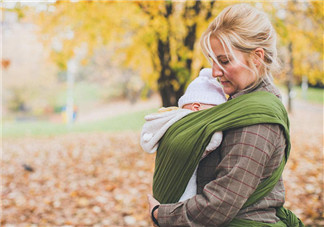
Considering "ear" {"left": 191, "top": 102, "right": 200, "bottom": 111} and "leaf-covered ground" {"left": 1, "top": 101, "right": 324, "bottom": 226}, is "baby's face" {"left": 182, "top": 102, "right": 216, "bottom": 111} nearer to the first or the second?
"ear" {"left": 191, "top": 102, "right": 200, "bottom": 111}

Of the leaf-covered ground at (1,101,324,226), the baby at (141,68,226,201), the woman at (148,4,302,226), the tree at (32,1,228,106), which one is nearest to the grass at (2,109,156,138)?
the leaf-covered ground at (1,101,324,226)

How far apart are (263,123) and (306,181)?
5728mm

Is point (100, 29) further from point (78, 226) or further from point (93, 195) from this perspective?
point (78, 226)

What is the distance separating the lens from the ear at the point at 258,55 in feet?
4.68

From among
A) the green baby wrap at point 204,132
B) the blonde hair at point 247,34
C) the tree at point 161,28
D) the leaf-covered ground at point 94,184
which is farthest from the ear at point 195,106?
the tree at point 161,28

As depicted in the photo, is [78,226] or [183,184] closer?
[183,184]

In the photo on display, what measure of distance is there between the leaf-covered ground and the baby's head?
3.65 m

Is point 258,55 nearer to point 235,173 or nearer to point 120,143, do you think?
point 235,173

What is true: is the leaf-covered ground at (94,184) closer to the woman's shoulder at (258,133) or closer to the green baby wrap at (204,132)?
the green baby wrap at (204,132)

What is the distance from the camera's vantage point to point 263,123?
4.35 ft

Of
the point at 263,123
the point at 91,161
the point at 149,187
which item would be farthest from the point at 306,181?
the point at 263,123

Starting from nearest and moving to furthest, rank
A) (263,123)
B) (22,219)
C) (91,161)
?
(263,123), (22,219), (91,161)

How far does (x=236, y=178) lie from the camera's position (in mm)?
1319

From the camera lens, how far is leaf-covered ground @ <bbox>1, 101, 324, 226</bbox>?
5.20 meters
